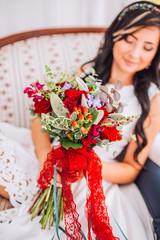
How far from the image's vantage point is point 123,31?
1229mm

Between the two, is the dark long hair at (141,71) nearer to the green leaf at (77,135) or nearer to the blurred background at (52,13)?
the blurred background at (52,13)

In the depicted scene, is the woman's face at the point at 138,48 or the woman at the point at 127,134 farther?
the woman's face at the point at 138,48

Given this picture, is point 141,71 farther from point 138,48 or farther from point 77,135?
point 77,135

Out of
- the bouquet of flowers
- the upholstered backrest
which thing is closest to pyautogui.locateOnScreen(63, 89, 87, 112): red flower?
the bouquet of flowers

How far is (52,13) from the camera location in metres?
1.88

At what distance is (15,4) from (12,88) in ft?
2.30

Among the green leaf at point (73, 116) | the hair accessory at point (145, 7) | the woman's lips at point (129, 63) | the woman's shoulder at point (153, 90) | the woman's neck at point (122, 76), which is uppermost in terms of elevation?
the hair accessory at point (145, 7)

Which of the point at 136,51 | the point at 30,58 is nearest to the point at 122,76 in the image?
the point at 136,51

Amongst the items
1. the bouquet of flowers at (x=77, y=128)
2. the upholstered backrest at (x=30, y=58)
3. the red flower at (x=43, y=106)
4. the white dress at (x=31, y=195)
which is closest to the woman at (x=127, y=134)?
the white dress at (x=31, y=195)

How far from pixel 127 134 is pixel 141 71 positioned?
0.43 meters

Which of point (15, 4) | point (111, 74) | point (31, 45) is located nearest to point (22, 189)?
point (111, 74)

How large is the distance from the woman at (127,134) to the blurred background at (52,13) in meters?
0.54

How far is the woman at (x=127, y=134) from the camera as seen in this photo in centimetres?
104

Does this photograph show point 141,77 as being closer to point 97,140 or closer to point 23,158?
point 97,140
